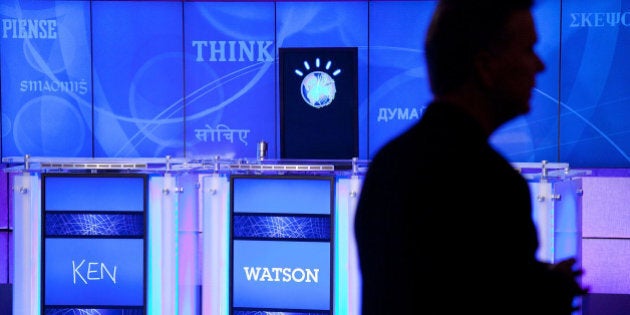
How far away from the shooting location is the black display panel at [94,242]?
12.4 feet

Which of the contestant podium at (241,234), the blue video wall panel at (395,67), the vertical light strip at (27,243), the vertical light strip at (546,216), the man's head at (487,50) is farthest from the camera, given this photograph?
the blue video wall panel at (395,67)

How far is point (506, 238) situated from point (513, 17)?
0.32m

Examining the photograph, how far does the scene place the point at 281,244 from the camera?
3.76 meters

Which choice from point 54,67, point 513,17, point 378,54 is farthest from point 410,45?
point 513,17

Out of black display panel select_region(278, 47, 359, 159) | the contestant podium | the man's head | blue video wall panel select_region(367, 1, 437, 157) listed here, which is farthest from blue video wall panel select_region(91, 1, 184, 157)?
the man's head

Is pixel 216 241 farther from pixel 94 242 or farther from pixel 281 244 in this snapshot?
pixel 94 242

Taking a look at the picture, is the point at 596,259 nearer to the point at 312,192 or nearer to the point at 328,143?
the point at 328,143

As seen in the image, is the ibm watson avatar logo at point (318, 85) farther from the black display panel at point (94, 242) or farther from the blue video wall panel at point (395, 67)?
the black display panel at point (94, 242)

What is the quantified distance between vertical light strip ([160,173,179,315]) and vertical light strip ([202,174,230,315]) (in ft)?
0.47

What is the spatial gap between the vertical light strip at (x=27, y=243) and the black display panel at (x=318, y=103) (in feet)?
10.9

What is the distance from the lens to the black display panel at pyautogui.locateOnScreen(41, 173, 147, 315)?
149 inches

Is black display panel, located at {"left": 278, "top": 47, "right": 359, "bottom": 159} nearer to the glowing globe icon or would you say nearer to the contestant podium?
the glowing globe icon

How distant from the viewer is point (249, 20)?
6.98 meters

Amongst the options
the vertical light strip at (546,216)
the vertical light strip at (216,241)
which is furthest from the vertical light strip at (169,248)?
the vertical light strip at (546,216)
